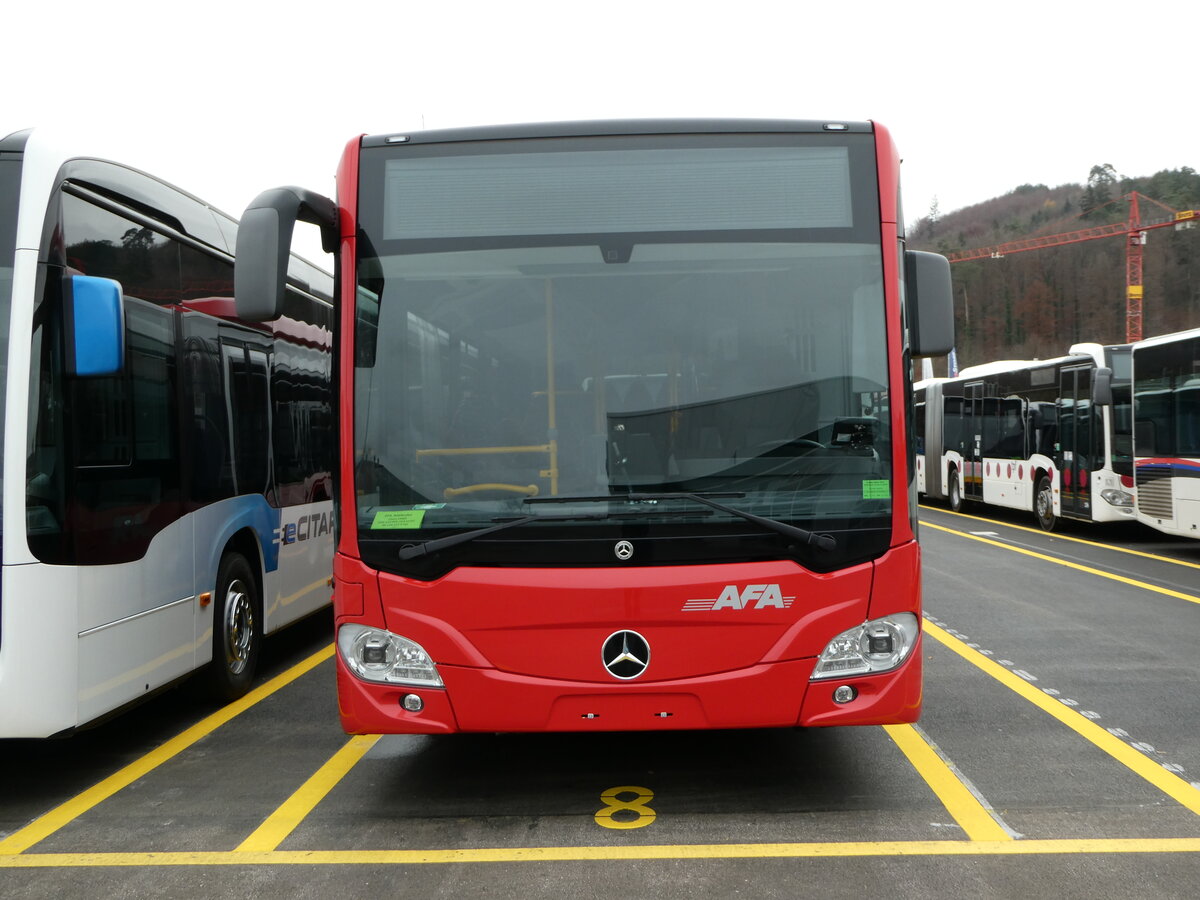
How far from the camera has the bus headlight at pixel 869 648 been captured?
467cm

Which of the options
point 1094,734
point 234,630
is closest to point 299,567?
point 234,630

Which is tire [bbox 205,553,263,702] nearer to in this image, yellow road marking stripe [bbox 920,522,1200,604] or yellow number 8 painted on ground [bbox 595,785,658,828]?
yellow number 8 painted on ground [bbox 595,785,658,828]

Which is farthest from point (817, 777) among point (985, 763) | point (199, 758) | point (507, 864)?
point (199, 758)

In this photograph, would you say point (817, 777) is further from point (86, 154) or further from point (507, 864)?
point (86, 154)

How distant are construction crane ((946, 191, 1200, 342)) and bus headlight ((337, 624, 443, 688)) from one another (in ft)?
230

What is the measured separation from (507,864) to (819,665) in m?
1.41

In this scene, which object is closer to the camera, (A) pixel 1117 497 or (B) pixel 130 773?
(B) pixel 130 773

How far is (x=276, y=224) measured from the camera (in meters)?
4.59

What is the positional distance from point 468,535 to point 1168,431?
13019 mm

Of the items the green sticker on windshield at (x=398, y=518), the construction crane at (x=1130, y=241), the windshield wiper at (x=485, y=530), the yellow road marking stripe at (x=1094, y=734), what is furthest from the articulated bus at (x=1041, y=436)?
the construction crane at (x=1130, y=241)

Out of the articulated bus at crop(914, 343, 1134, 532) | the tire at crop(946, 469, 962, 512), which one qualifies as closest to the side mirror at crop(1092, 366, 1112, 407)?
the articulated bus at crop(914, 343, 1134, 532)

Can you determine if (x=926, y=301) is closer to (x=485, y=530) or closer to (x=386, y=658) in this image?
(x=485, y=530)

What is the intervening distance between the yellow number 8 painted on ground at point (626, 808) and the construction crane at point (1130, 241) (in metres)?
69.5

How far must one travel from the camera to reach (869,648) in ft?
15.4
